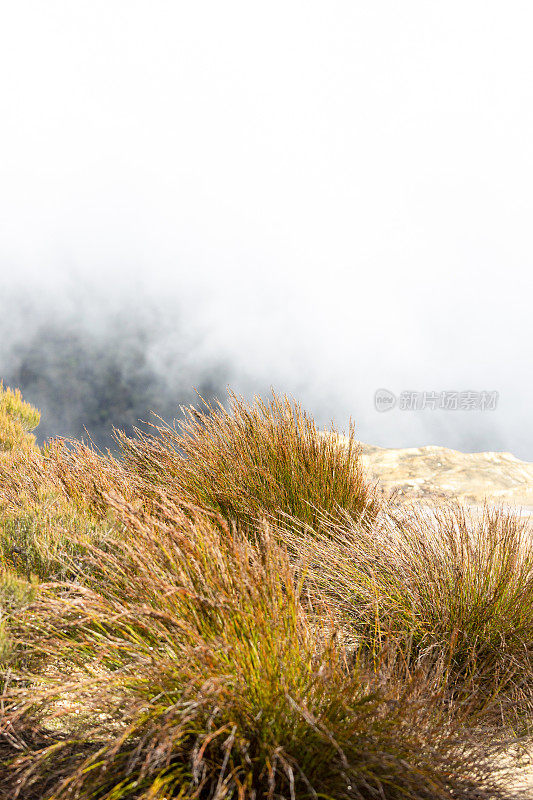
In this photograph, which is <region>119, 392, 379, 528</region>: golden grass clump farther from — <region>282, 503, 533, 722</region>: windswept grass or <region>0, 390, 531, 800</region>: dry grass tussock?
<region>282, 503, 533, 722</region>: windswept grass

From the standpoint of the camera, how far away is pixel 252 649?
1.33 metres

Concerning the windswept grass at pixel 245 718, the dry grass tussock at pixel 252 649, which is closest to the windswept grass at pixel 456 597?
the dry grass tussock at pixel 252 649

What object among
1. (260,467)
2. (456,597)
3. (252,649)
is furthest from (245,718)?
(260,467)

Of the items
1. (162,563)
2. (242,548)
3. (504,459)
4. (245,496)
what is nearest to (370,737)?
(242,548)

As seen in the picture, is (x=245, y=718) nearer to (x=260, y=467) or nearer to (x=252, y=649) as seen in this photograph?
(x=252, y=649)

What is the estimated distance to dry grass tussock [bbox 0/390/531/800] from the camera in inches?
48.7

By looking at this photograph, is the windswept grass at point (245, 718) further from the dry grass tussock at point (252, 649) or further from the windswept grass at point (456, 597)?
the windswept grass at point (456, 597)

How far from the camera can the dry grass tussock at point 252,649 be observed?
124cm

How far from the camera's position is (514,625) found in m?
2.07

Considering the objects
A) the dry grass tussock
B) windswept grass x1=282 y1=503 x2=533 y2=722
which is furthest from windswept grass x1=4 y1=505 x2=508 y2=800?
windswept grass x1=282 y1=503 x2=533 y2=722

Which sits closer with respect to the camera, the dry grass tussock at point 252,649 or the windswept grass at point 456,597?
the dry grass tussock at point 252,649

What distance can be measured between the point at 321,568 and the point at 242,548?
45.4 inches

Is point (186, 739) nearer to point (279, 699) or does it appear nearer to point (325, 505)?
point (279, 699)

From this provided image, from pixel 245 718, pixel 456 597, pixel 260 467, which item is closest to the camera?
pixel 245 718
